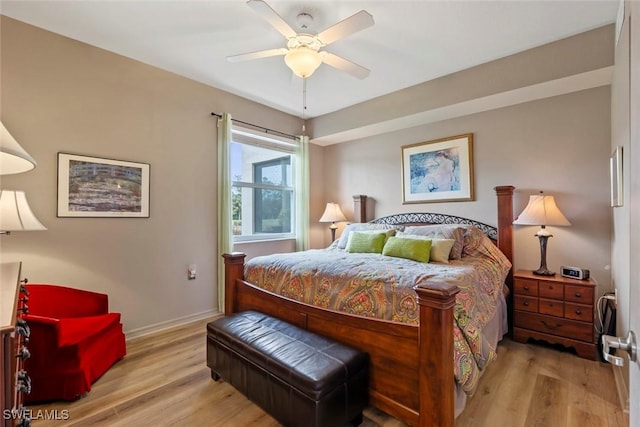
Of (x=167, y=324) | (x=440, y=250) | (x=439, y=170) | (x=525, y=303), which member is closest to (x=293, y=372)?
(x=440, y=250)

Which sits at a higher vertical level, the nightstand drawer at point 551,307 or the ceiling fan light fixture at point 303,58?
the ceiling fan light fixture at point 303,58

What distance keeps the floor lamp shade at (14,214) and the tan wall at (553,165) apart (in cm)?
381

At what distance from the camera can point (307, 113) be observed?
4598 millimetres

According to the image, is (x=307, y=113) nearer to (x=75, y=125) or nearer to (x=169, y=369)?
(x=75, y=125)

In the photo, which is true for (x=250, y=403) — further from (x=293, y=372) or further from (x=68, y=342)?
(x=68, y=342)

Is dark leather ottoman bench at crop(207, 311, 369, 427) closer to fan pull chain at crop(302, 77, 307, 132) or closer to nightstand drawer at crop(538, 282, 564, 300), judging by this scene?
nightstand drawer at crop(538, 282, 564, 300)

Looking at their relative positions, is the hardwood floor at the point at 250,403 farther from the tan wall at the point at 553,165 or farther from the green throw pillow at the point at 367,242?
the green throw pillow at the point at 367,242

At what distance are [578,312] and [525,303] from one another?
1.24 ft

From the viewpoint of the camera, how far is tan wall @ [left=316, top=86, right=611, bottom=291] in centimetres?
280

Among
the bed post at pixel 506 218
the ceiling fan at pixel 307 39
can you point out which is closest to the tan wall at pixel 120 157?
the ceiling fan at pixel 307 39

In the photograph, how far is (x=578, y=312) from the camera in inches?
100.0

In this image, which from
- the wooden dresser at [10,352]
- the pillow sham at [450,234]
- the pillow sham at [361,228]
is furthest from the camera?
the pillow sham at [361,228]

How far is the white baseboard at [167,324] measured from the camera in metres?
2.98

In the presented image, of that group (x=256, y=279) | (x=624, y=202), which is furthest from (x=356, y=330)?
(x=624, y=202)
